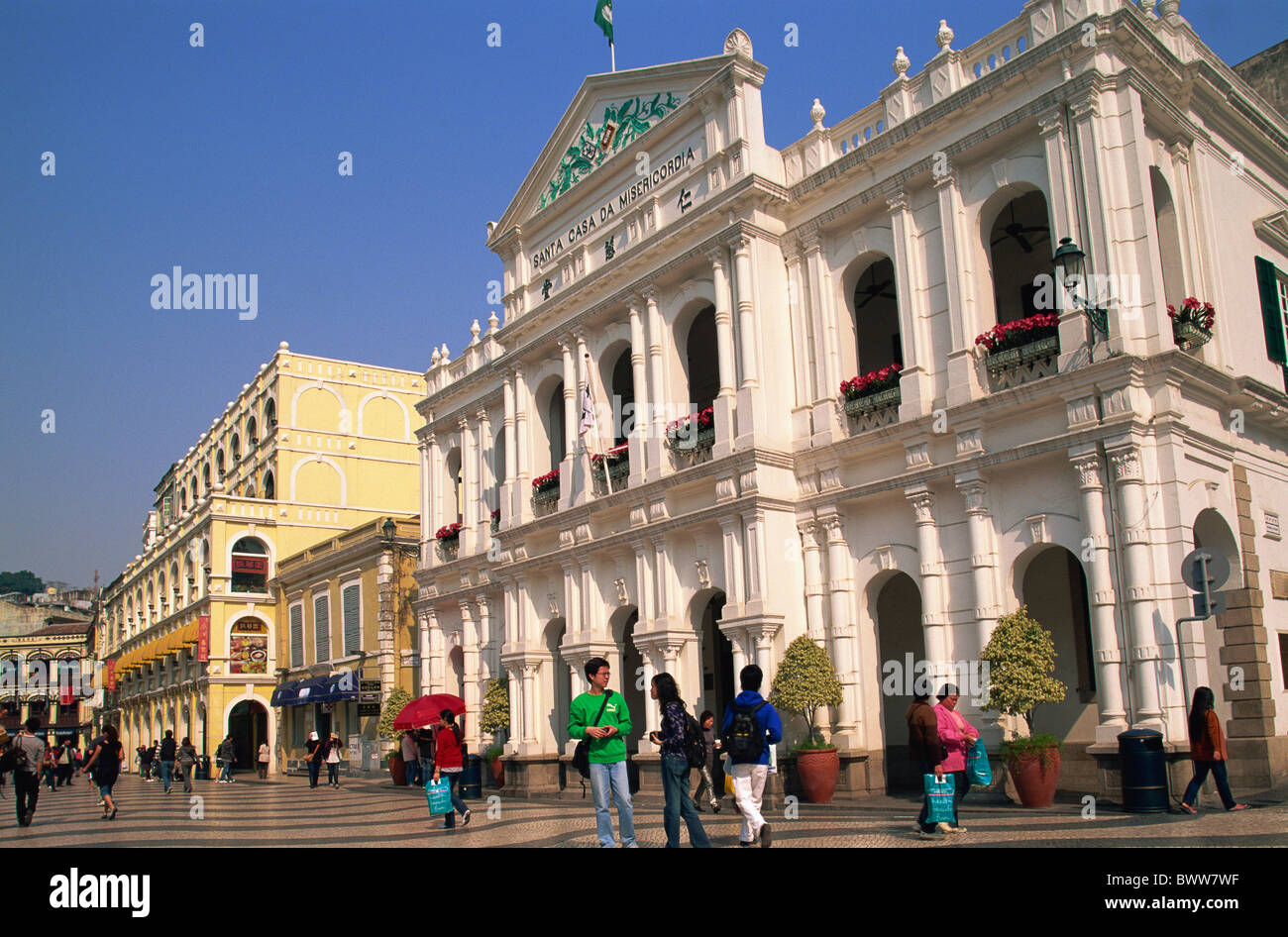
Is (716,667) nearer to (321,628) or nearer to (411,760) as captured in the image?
(411,760)

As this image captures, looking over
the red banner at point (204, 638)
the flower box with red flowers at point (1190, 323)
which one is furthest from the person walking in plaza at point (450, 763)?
the red banner at point (204, 638)

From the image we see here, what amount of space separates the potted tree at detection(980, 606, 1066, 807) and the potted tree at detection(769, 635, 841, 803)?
312cm

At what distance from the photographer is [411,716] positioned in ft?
71.4

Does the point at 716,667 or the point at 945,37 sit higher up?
the point at 945,37

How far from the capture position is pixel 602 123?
25203 millimetres

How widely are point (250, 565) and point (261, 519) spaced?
2.13 metres

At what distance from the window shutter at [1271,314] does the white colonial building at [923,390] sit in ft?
0.26

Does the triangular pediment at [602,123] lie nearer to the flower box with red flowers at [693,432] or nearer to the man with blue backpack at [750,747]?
the flower box with red flowers at [693,432]

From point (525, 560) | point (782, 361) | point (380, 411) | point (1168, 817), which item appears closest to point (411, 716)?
point (525, 560)

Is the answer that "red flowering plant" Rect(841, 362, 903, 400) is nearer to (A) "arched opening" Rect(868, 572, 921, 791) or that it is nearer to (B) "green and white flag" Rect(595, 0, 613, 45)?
(A) "arched opening" Rect(868, 572, 921, 791)

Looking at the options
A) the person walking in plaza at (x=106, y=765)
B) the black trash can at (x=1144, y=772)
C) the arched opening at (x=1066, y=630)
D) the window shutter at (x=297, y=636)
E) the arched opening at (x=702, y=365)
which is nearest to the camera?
the black trash can at (x=1144, y=772)

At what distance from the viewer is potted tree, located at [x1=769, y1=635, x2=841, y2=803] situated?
17.8 meters

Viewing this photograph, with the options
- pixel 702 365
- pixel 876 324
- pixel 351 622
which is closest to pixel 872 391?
pixel 876 324

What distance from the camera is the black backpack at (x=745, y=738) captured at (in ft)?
34.9
